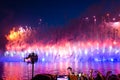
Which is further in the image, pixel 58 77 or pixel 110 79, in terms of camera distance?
pixel 110 79

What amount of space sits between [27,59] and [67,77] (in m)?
2.06

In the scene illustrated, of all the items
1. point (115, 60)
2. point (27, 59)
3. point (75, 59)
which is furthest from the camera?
point (75, 59)

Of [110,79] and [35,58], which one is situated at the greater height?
[35,58]

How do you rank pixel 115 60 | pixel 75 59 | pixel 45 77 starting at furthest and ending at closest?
1. pixel 75 59
2. pixel 115 60
3. pixel 45 77

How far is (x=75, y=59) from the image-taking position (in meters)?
168

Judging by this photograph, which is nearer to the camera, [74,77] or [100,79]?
[74,77]

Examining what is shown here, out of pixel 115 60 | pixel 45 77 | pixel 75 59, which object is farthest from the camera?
pixel 75 59

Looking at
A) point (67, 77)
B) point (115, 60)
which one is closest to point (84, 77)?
point (67, 77)

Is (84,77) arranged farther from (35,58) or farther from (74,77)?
(35,58)

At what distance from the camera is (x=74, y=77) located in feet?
44.9

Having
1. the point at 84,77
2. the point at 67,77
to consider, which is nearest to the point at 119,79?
the point at 84,77

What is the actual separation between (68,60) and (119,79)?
160 metres

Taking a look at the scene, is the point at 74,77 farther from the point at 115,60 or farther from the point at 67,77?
the point at 115,60

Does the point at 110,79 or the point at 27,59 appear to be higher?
the point at 27,59
